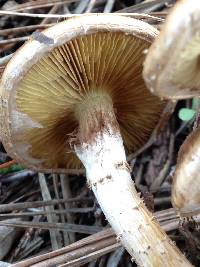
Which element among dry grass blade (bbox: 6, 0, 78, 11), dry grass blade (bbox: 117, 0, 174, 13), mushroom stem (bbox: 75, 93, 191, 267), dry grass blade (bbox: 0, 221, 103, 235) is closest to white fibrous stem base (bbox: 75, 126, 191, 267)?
mushroom stem (bbox: 75, 93, 191, 267)

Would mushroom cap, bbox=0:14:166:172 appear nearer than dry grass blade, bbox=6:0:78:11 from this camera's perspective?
Yes

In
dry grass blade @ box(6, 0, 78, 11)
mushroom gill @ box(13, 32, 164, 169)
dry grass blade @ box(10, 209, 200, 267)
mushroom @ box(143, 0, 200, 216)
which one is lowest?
mushroom @ box(143, 0, 200, 216)

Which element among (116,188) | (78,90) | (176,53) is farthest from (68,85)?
(176,53)

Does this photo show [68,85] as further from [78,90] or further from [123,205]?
[123,205]

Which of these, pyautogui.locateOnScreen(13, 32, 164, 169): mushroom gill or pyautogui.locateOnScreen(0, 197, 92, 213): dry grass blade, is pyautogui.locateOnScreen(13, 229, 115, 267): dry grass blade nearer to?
pyautogui.locateOnScreen(0, 197, 92, 213): dry grass blade

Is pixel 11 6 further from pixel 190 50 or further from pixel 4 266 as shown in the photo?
pixel 190 50

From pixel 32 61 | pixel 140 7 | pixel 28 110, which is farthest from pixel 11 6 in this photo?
pixel 32 61

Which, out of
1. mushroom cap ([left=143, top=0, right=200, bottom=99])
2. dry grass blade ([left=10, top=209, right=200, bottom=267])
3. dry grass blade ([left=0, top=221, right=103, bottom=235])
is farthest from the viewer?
dry grass blade ([left=0, top=221, right=103, bottom=235])

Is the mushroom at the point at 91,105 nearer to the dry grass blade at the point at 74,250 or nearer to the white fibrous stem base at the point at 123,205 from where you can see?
the white fibrous stem base at the point at 123,205
